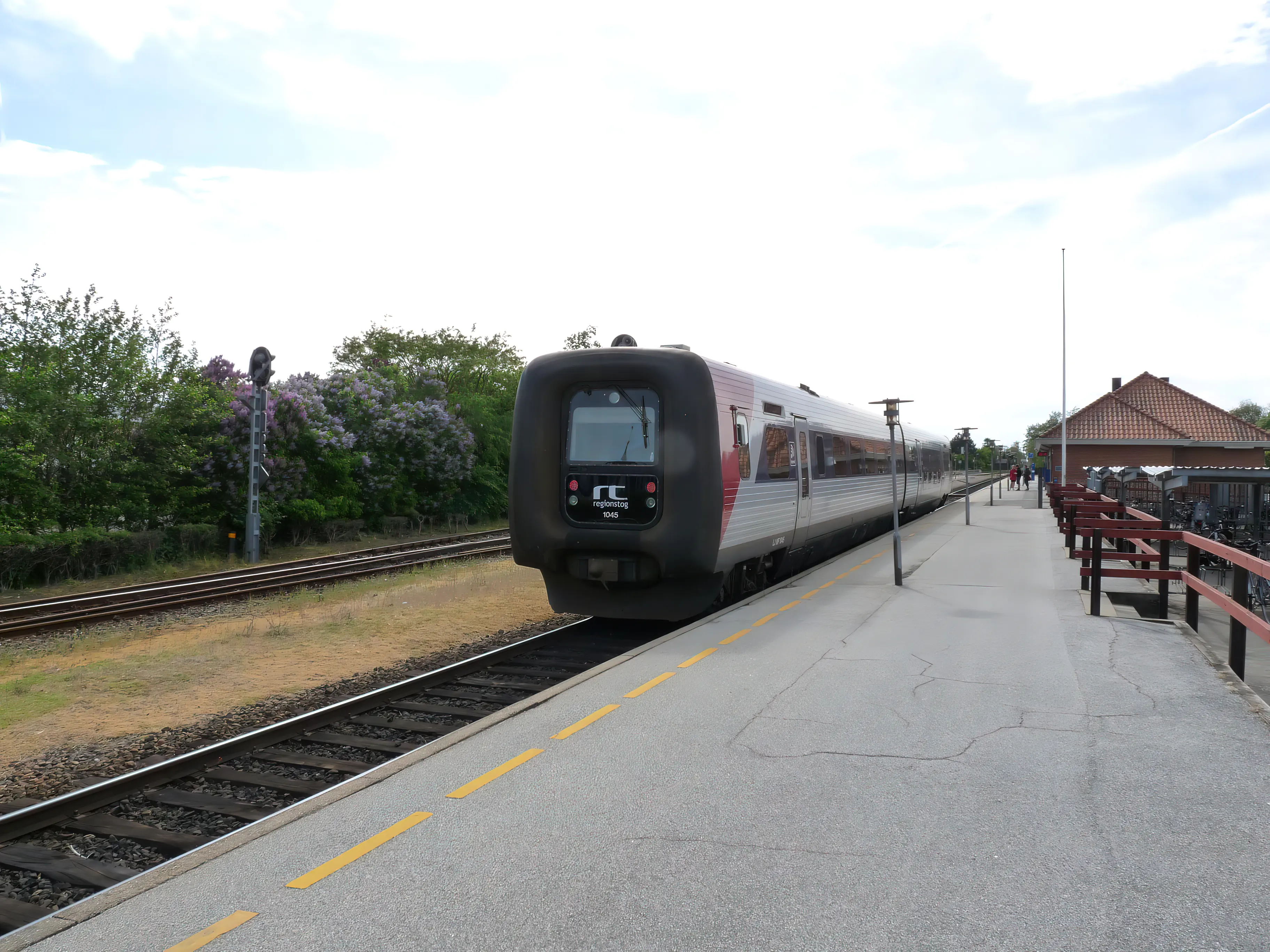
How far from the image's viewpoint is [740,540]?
1114cm

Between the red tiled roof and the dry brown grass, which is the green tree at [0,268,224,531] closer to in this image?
the dry brown grass

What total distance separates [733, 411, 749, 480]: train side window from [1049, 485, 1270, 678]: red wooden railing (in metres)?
4.04

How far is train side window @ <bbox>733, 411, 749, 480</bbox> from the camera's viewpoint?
11102 mm

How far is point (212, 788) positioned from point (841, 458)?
13201 mm

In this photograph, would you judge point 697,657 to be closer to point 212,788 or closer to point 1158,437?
point 212,788

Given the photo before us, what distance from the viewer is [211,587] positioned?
15727 mm

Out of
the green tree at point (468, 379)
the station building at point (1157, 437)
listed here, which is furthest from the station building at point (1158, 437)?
the green tree at point (468, 379)

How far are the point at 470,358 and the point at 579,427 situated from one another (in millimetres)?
39147

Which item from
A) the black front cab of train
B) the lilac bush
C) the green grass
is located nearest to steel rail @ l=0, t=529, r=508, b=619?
the lilac bush

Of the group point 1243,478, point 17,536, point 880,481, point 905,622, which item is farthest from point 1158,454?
point 17,536

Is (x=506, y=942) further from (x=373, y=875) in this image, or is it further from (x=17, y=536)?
(x=17, y=536)

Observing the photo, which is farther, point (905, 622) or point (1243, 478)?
point (1243, 478)

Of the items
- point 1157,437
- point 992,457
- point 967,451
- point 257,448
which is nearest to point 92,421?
point 257,448

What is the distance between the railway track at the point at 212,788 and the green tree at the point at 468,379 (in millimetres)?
23856
